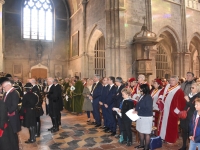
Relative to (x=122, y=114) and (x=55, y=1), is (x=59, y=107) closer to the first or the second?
(x=122, y=114)

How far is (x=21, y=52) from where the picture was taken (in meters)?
22.0

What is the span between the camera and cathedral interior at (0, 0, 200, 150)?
14.5m

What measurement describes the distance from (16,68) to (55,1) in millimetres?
8935

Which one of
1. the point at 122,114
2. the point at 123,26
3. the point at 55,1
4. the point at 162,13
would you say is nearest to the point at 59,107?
the point at 122,114

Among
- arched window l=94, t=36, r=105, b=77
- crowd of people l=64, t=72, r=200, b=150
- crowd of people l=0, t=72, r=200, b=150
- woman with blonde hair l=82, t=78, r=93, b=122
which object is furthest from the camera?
arched window l=94, t=36, r=105, b=77

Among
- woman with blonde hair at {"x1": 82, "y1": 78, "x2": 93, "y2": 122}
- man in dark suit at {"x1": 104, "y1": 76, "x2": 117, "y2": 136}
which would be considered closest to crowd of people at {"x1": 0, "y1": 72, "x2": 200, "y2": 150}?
man in dark suit at {"x1": 104, "y1": 76, "x2": 117, "y2": 136}

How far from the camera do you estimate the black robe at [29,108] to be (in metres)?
5.73

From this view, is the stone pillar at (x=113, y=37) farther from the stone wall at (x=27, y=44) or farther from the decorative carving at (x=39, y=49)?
the decorative carving at (x=39, y=49)

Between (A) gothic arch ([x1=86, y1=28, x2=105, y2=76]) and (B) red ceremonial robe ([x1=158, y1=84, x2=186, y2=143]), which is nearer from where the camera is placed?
(B) red ceremonial robe ([x1=158, y1=84, x2=186, y2=143])

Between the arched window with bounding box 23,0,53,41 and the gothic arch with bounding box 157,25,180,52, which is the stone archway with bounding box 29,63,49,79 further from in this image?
the gothic arch with bounding box 157,25,180,52

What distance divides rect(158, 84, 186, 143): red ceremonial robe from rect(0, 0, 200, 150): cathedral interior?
3.18 meters

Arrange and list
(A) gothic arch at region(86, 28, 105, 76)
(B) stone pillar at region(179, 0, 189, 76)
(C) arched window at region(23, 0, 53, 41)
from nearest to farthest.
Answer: (B) stone pillar at region(179, 0, 189, 76) → (A) gothic arch at region(86, 28, 105, 76) → (C) arched window at region(23, 0, 53, 41)

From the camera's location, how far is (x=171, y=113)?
562 centimetres

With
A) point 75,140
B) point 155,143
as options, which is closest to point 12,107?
point 75,140
